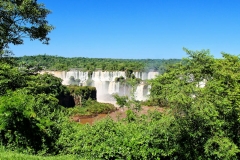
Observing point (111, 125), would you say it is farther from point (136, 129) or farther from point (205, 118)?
point (205, 118)

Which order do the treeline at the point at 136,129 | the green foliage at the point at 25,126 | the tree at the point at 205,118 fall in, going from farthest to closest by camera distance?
the tree at the point at 205,118 < the treeline at the point at 136,129 < the green foliage at the point at 25,126

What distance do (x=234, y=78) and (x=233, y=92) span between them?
1.19 meters

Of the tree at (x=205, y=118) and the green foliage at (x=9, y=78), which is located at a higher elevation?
the green foliage at (x=9, y=78)

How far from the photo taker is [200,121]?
8.88 metres

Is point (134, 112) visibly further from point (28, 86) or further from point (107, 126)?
A: point (28, 86)

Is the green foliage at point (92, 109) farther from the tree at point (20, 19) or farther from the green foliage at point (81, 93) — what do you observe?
the tree at point (20, 19)

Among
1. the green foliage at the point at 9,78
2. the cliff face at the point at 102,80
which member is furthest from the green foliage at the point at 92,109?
the green foliage at the point at 9,78

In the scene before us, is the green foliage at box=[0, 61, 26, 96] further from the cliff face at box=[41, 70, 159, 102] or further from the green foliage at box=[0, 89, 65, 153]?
the cliff face at box=[41, 70, 159, 102]

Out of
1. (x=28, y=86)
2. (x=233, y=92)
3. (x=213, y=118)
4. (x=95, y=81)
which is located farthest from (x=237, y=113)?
(x=95, y=81)

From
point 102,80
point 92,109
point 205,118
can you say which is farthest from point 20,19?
point 102,80

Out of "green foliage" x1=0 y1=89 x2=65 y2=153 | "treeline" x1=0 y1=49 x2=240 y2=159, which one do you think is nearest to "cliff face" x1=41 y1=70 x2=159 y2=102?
"treeline" x1=0 y1=49 x2=240 y2=159

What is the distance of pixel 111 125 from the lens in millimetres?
9133

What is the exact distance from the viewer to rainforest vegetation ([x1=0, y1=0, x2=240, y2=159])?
805 cm

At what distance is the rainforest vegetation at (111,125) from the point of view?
8.05 m
